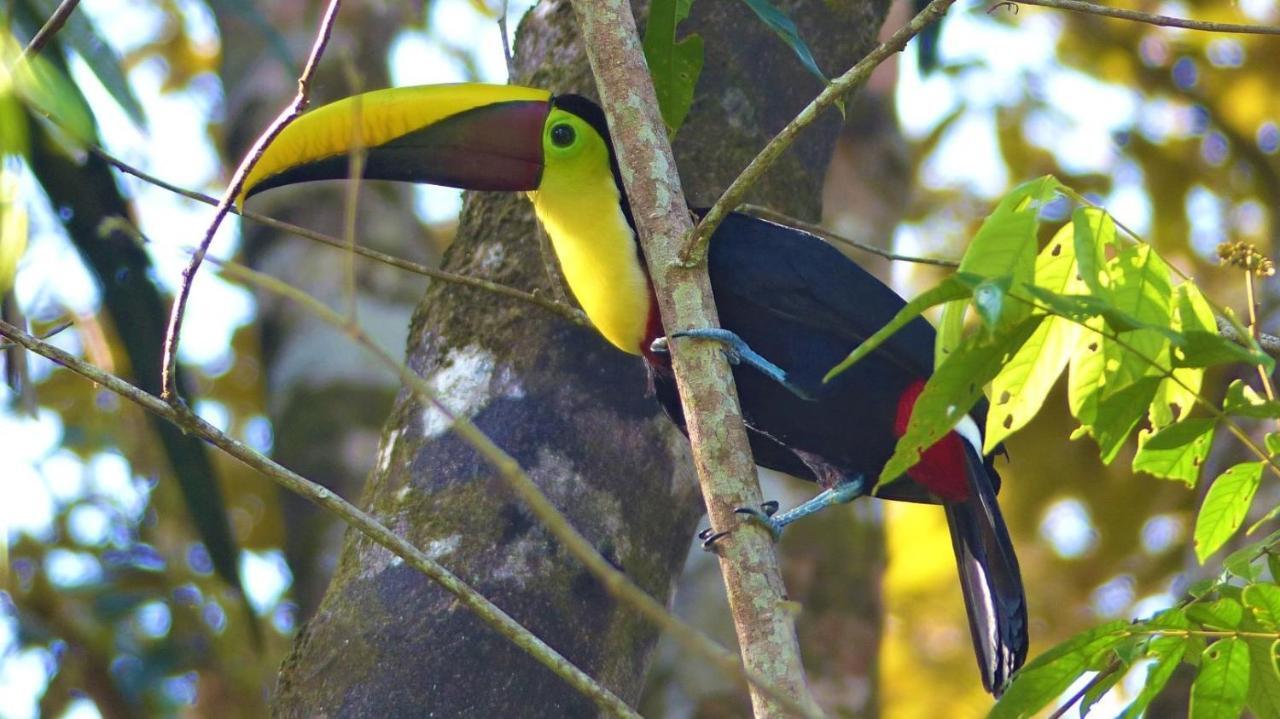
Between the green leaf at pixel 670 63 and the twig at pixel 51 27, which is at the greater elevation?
the green leaf at pixel 670 63

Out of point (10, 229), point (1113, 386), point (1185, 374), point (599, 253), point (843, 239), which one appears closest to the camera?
point (10, 229)

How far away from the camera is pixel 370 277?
4555 mm

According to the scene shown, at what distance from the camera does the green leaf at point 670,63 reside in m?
2.40

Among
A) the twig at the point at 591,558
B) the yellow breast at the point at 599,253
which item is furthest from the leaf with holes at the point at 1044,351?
the yellow breast at the point at 599,253

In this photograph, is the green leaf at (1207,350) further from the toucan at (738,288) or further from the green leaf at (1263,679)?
the toucan at (738,288)

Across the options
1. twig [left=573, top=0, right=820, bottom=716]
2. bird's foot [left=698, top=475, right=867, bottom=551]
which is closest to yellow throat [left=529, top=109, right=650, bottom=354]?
bird's foot [left=698, top=475, right=867, bottom=551]

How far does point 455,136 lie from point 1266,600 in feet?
5.35

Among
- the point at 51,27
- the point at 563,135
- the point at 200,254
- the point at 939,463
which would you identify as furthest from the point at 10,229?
the point at 939,463

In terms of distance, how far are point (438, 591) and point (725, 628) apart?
1.73 metres

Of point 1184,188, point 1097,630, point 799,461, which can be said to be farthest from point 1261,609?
point 1184,188

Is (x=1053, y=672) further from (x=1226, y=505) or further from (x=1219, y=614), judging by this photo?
(x=1226, y=505)

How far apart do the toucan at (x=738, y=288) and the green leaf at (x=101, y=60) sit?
27 centimetres

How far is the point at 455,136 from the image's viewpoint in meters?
2.71

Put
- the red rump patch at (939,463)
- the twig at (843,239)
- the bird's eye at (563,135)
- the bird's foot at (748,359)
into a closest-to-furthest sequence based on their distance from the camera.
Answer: the twig at (843,239), the bird's foot at (748,359), the bird's eye at (563,135), the red rump patch at (939,463)
